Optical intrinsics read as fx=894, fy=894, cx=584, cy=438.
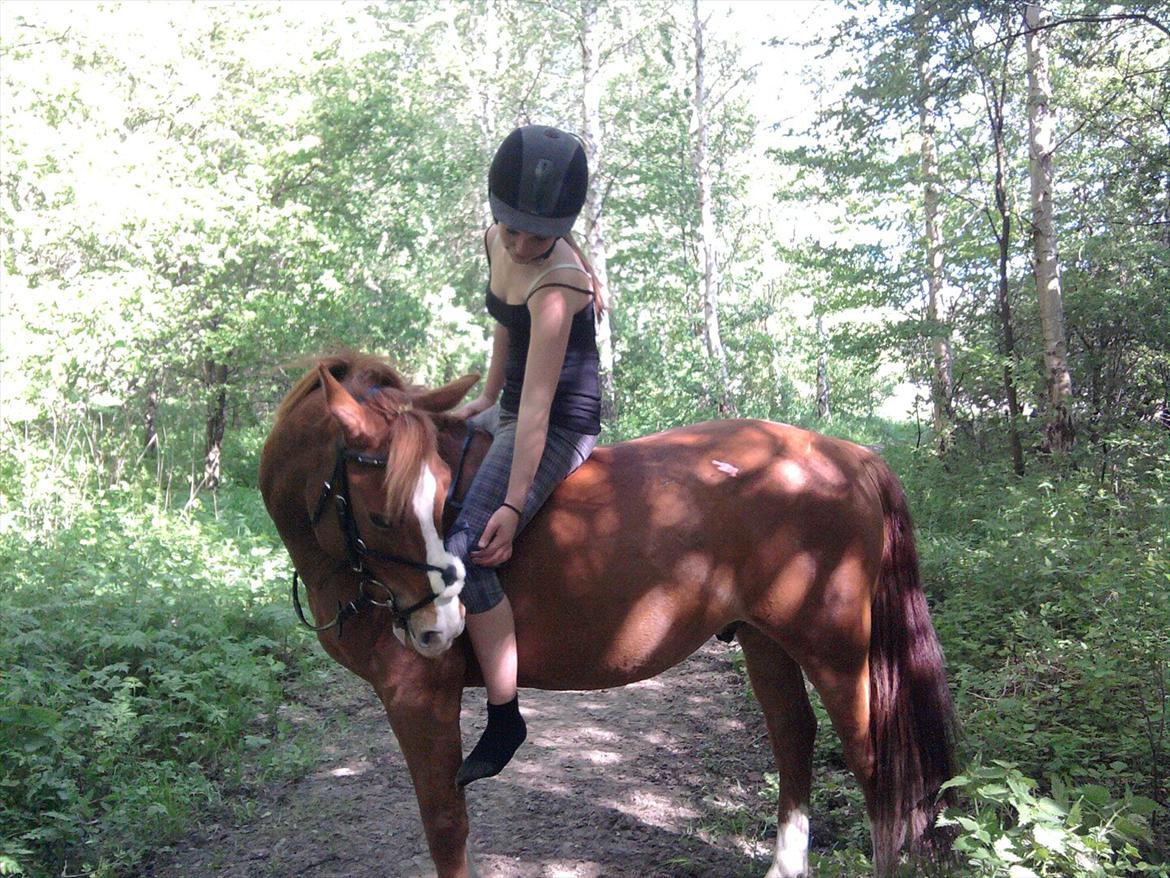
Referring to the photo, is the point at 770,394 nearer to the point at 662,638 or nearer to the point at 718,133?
the point at 718,133

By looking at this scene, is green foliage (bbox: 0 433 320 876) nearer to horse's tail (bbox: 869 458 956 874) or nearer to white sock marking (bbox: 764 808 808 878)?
white sock marking (bbox: 764 808 808 878)

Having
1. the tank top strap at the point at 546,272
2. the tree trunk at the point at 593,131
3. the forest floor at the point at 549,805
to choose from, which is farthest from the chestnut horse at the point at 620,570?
the tree trunk at the point at 593,131

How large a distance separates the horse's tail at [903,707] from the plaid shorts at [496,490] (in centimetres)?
117

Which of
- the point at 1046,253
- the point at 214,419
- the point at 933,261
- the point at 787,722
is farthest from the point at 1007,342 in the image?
the point at 214,419

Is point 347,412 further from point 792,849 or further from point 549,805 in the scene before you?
point 549,805

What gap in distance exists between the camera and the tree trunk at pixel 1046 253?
8945 mm

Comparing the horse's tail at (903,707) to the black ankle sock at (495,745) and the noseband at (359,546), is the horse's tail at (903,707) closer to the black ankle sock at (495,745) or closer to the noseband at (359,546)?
the black ankle sock at (495,745)

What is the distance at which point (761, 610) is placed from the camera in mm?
2934

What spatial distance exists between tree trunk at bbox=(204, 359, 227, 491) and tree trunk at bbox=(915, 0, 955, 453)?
936cm

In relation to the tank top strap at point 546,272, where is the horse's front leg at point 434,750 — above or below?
below

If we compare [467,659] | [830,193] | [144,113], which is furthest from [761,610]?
[830,193]

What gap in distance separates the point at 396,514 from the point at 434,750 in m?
0.77

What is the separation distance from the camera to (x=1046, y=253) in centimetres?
923

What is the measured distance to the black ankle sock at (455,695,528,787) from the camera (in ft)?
8.70
